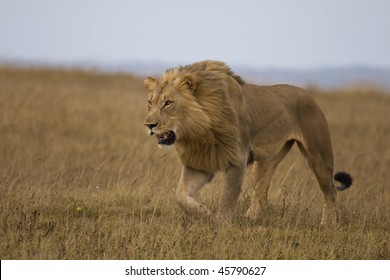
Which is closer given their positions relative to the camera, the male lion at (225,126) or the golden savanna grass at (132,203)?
the golden savanna grass at (132,203)

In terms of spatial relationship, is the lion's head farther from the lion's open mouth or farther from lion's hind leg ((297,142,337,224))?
lion's hind leg ((297,142,337,224))

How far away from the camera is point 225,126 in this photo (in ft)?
21.9

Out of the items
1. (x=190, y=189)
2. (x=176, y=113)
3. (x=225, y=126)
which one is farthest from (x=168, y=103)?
(x=190, y=189)

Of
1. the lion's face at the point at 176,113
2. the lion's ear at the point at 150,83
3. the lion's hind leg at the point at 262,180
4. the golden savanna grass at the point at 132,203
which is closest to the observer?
the golden savanna grass at the point at 132,203

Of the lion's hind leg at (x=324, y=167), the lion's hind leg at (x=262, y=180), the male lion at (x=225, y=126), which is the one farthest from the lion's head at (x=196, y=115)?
the lion's hind leg at (x=324, y=167)

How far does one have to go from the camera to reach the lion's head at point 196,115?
6.39 meters

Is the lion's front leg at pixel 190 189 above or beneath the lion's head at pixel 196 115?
beneath

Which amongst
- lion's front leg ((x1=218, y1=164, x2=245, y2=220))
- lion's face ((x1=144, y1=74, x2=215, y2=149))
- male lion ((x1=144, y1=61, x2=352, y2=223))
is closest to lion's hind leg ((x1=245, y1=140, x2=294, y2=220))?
male lion ((x1=144, y1=61, x2=352, y2=223))

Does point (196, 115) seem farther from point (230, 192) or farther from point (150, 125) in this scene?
point (230, 192)

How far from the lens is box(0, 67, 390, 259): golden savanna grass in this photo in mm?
5887

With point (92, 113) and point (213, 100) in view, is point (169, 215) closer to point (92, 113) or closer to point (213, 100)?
point (213, 100)

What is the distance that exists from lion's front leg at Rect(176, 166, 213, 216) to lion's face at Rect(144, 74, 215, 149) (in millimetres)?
368

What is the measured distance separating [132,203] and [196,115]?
1144mm

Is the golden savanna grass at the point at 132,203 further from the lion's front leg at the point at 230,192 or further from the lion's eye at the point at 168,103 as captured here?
the lion's eye at the point at 168,103
